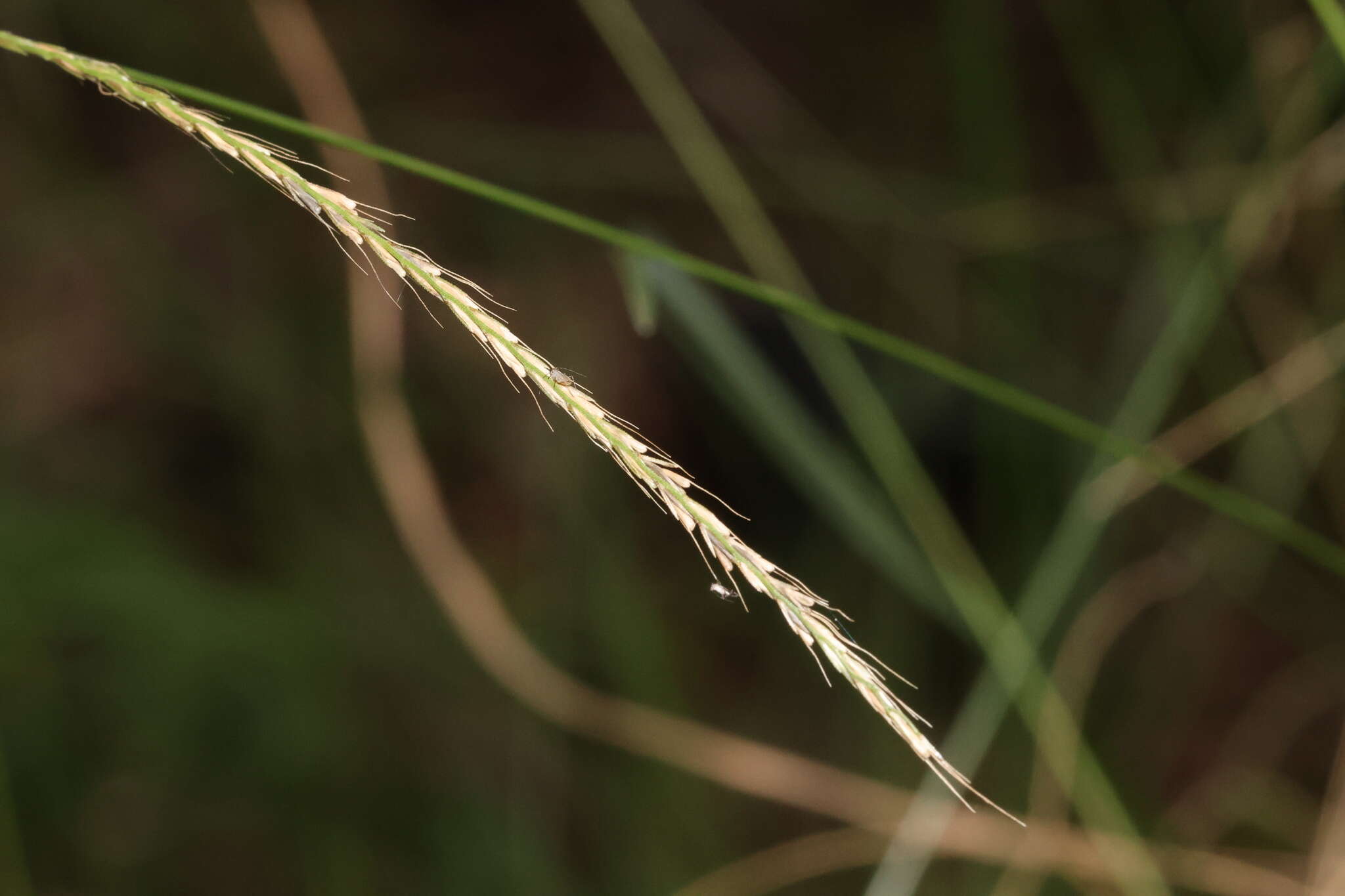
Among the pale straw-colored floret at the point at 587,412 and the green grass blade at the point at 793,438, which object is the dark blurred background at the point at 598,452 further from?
the pale straw-colored floret at the point at 587,412

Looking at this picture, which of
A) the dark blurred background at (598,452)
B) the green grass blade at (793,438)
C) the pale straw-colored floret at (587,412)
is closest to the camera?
the pale straw-colored floret at (587,412)

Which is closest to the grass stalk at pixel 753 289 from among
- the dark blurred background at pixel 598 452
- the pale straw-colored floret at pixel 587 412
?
the pale straw-colored floret at pixel 587 412

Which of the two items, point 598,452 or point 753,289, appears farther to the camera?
point 598,452

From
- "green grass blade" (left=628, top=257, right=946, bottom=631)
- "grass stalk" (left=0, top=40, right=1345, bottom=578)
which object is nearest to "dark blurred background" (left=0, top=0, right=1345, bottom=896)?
"green grass blade" (left=628, top=257, right=946, bottom=631)

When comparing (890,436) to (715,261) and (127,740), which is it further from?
(127,740)

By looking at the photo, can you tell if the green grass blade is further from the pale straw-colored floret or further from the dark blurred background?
the pale straw-colored floret

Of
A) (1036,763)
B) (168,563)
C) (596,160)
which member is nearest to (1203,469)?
(1036,763)

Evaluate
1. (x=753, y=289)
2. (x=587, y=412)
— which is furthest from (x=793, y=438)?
(x=587, y=412)

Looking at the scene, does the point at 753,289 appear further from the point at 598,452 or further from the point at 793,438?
the point at 598,452
